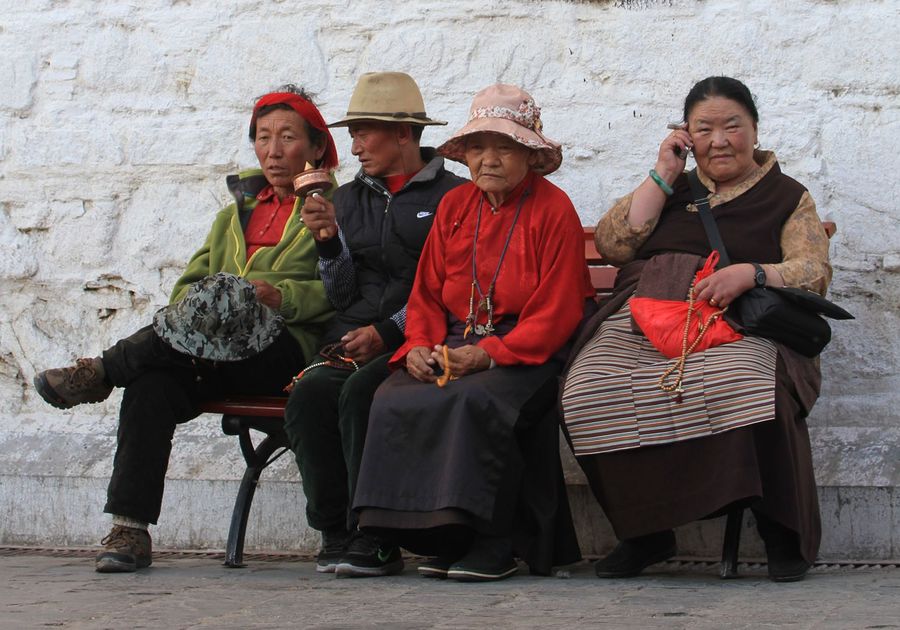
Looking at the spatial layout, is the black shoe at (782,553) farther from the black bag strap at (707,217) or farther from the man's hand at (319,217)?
the man's hand at (319,217)

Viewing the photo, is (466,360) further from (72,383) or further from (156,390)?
(72,383)

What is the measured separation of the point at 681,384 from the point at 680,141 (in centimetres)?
91

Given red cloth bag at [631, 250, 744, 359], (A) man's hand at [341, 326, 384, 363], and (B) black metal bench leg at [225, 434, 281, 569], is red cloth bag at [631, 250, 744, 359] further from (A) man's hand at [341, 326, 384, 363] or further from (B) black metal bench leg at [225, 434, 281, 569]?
(B) black metal bench leg at [225, 434, 281, 569]

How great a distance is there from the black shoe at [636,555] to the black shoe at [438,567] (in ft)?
1.43

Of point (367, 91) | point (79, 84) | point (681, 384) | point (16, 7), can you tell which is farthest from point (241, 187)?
point (681, 384)

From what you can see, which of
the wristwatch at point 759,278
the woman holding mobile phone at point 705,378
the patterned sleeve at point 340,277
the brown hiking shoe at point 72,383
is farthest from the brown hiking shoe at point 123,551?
the wristwatch at point 759,278

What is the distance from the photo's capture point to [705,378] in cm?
430

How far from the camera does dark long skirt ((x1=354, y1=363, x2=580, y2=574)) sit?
14.3 feet

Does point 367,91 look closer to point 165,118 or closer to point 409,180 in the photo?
point 409,180

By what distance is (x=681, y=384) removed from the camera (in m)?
4.30

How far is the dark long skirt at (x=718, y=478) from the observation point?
4.21m

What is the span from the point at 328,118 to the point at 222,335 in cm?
137

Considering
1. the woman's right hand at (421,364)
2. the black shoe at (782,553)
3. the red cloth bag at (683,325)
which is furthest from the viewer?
the woman's right hand at (421,364)

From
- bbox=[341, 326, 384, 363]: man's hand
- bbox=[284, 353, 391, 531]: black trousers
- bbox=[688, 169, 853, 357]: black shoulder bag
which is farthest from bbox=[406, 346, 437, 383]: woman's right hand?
bbox=[688, 169, 853, 357]: black shoulder bag
